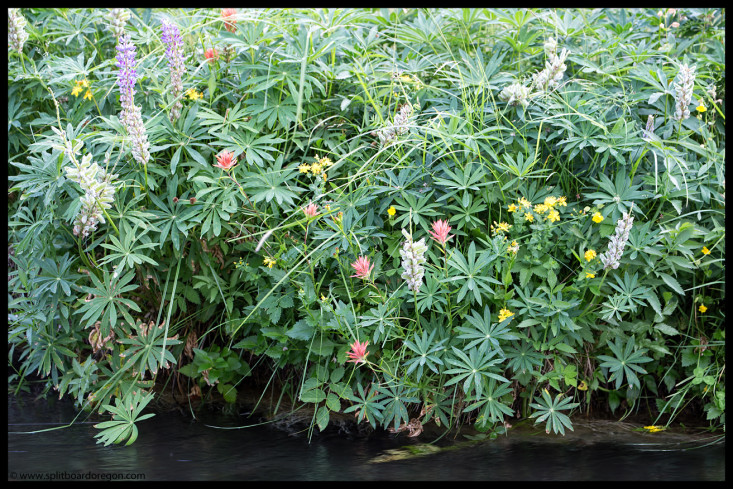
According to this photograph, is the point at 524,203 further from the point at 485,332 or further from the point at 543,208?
the point at 485,332

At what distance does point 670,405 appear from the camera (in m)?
2.59

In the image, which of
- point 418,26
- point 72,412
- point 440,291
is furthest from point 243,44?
point 72,412

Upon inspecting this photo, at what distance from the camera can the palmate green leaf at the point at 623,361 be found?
7.83ft

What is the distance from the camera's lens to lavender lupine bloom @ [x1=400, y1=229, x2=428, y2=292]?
6.82 ft

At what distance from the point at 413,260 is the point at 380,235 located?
0.37 meters

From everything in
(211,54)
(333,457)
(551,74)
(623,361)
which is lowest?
(333,457)

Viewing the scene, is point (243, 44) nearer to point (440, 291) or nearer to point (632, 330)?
point (440, 291)

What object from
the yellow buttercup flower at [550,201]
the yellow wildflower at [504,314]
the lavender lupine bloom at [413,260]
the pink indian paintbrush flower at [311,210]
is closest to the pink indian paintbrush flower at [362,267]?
the lavender lupine bloom at [413,260]

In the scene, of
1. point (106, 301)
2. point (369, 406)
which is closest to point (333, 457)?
point (369, 406)

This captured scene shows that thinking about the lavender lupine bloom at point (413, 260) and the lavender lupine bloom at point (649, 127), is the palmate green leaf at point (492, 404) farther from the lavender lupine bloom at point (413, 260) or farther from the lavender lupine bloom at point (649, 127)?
the lavender lupine bloom at point (649, 127)

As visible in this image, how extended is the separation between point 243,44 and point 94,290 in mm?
1230

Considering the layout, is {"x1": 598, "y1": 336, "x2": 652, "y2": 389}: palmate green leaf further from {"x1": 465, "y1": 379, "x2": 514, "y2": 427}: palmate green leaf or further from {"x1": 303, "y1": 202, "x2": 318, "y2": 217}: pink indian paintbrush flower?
{"x1": 303, "y1": 202, "x2": 318, "y2": 217}: pink indian paintbrush flower

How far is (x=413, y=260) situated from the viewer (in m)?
2.09

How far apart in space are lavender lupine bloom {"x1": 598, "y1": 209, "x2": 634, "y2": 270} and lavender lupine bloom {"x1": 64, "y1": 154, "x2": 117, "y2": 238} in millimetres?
1875
